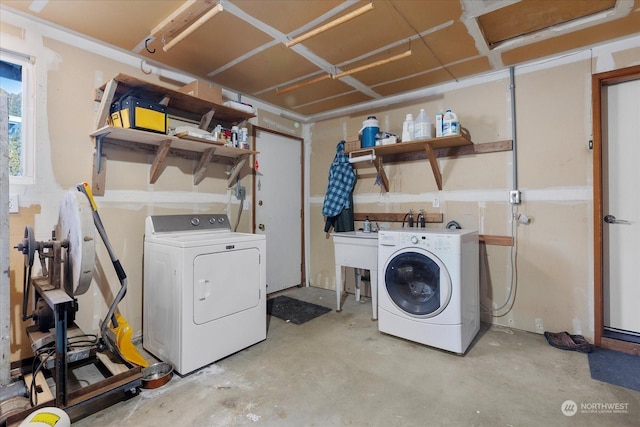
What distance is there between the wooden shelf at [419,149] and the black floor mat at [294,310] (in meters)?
1.56

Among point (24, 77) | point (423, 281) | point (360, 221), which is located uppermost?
point (24, 77)

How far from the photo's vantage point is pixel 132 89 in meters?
2.28

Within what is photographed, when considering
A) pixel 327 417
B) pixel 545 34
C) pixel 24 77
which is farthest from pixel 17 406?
pixel 545 34

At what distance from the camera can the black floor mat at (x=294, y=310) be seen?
300cm

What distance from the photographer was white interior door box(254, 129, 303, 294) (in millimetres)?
3596

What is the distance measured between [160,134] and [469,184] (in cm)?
273

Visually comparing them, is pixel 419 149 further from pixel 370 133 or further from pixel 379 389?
pixel 379 389

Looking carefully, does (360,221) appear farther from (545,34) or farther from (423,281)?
(545,34)

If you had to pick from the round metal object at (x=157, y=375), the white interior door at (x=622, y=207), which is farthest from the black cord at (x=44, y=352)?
the white interior door at (x=622, y=207)

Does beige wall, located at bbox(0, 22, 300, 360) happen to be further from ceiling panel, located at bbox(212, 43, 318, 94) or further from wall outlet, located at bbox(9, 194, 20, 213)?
ceiling panel, located at bbox(212, 43, 318, 94)

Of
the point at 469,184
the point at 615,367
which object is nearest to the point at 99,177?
the point at 469,184

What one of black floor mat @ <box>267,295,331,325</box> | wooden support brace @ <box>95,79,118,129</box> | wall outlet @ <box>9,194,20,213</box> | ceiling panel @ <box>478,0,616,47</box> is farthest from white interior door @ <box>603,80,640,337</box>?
wall outlet @ <box>9,194,20,213</box>

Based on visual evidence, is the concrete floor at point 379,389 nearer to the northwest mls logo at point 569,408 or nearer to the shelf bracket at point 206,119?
the northwest mls logo at point 569,408

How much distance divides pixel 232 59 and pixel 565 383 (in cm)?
329
